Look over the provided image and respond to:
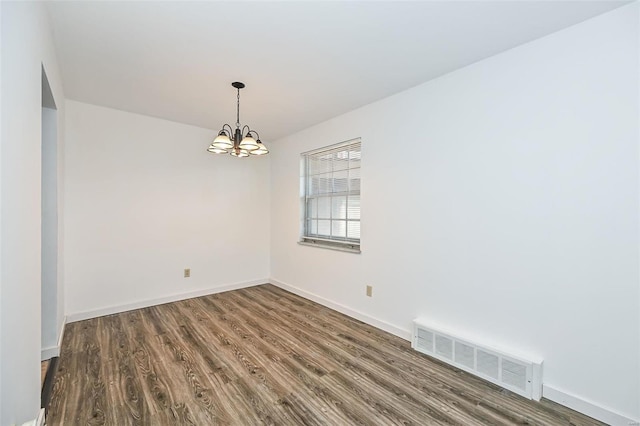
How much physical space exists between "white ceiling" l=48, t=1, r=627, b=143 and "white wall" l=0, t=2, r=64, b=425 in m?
0.52

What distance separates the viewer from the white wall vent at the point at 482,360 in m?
1.90

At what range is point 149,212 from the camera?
3607 mm

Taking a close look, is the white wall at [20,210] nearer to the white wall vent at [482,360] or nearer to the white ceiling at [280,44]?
the white ceiling at [280,44]

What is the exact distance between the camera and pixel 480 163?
2.24 m

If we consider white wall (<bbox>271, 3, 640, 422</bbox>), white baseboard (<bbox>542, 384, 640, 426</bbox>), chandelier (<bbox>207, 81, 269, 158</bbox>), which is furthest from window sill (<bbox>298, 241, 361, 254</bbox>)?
white baseboard (<bbox>542, 384, 640, 426</bbox>)

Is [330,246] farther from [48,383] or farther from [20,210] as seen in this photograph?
[20,210]

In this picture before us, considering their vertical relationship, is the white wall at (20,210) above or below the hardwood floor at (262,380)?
above

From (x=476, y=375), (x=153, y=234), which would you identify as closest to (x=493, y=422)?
(x=476, y=375)

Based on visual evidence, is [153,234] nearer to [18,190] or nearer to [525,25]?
[18,190]

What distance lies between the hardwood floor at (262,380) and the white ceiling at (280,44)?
2397 mm

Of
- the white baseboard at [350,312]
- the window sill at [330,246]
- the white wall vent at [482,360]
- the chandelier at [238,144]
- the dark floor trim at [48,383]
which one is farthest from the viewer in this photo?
the window sill at [330,246]

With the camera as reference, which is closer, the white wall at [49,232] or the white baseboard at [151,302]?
the white wall at [49,232]

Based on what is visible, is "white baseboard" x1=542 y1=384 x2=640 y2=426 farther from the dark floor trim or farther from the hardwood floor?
the dark floor trim

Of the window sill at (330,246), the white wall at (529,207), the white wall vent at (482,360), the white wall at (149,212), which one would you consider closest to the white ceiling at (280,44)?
the white wall at (529,207)
